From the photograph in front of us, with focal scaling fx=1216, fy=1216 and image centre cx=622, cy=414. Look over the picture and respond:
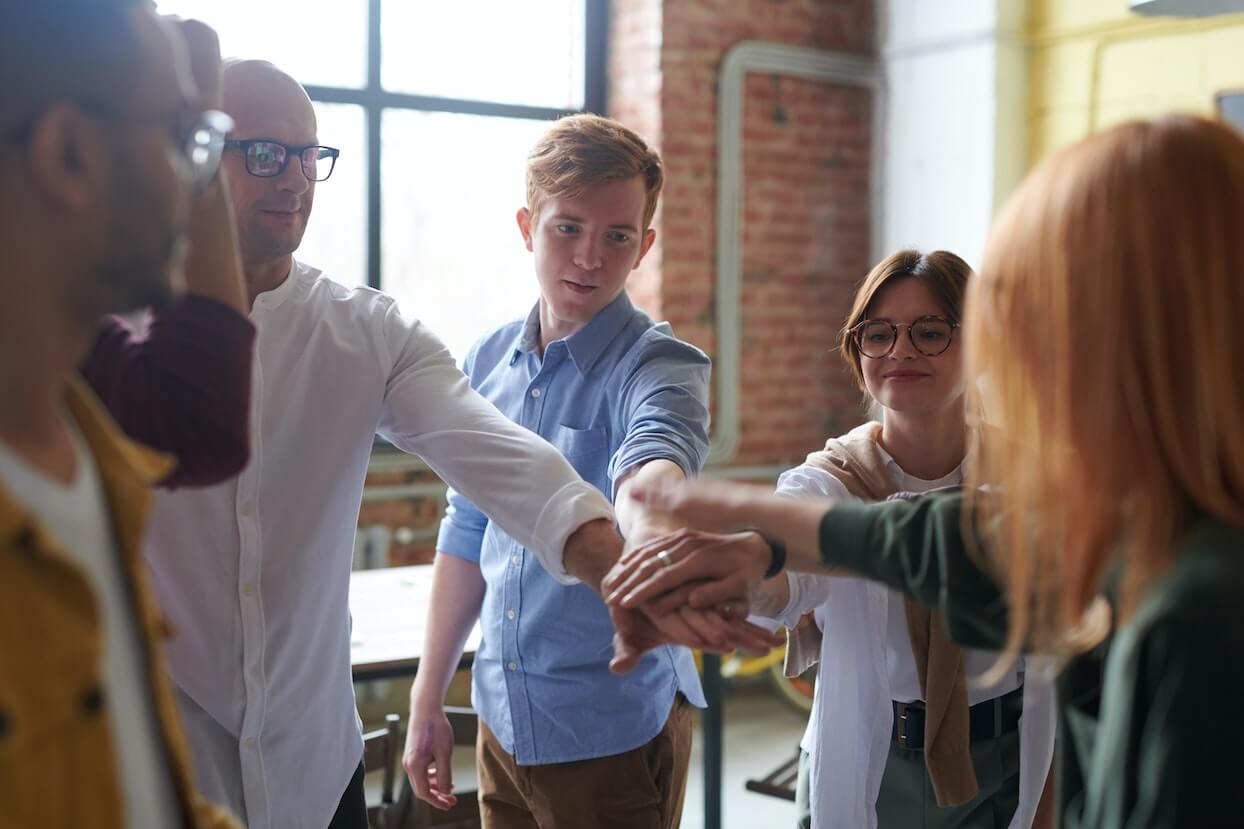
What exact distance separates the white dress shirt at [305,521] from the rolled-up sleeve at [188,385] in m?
0.33

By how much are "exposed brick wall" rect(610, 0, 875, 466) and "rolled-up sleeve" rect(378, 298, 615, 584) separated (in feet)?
10.7

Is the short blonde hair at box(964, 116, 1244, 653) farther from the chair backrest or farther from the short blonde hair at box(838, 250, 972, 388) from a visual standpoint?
the chair backrest

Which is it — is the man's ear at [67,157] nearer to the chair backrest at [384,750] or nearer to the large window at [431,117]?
the chair backrest at [384,750]

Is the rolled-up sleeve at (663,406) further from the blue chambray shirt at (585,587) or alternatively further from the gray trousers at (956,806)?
the gray trousers at (956,806)

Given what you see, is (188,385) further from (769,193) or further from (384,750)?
(769,193)

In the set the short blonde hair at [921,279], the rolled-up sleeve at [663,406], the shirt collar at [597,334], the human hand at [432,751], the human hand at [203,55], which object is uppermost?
the human hand at [203,55]

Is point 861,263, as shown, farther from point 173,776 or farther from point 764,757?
point 173,776

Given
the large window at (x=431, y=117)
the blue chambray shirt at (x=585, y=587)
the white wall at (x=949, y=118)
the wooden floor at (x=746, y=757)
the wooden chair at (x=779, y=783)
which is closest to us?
the blue chambray shirt at (x=585, y=587)

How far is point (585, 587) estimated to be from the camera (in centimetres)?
203

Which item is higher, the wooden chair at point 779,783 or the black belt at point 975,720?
the black belt at point 975,720

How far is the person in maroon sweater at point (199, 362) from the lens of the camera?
3.94 feet

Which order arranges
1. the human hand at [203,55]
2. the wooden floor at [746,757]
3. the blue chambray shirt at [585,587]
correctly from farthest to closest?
the wooden floor at [746,757]
the blue chambray shirt at [585,587]
the human hand at [203,55]

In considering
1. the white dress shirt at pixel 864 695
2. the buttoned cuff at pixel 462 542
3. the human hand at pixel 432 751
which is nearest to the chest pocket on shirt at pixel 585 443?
the buttoned cuff at pixel 462 542

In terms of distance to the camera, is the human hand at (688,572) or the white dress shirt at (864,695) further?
the white dress shirt at (864,695)
